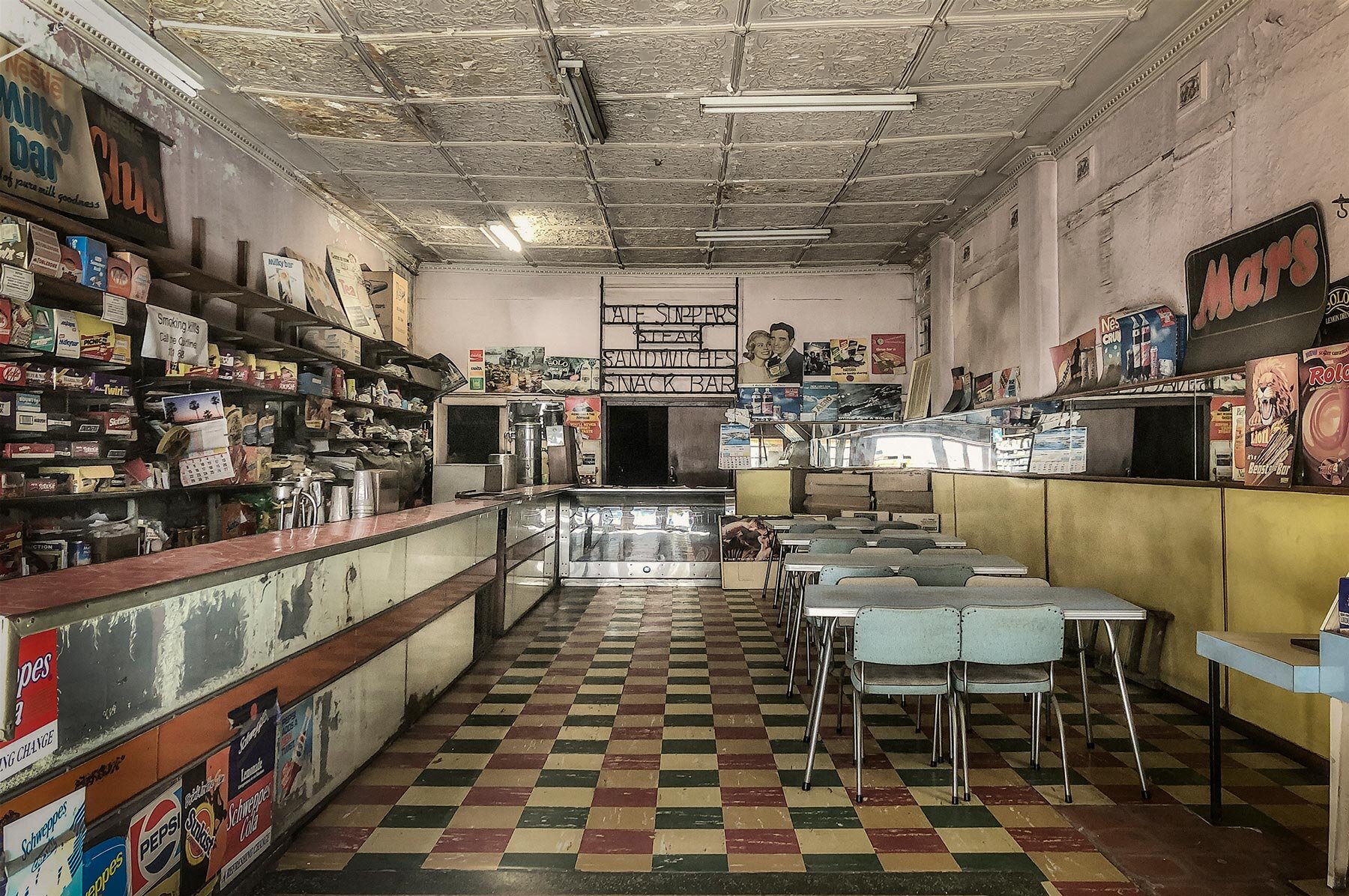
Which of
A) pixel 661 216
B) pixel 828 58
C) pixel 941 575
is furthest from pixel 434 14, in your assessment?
pixel 941 575

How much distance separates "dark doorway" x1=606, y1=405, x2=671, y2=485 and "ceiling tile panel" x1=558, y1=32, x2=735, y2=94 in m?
5.66

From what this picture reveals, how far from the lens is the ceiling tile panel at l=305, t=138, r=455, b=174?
600 centimetres

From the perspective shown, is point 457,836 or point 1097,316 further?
point 1097,316

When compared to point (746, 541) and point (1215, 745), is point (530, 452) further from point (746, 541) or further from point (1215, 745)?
point (1215, 745)

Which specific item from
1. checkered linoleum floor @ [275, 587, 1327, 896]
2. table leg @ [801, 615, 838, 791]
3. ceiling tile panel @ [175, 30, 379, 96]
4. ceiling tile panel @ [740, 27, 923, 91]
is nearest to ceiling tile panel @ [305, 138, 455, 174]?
ceiling tile panel @ [175, 30, 379, 96]

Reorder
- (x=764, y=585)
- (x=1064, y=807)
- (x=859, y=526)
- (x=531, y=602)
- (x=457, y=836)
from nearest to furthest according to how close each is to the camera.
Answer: (x=457, y=836) → (x=1064, y=807) → (x=859, y=526) → (x=531, y=602) → (x=764, y=585)

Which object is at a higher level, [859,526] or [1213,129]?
[1213,129]

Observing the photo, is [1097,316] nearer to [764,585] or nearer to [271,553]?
[764,585]

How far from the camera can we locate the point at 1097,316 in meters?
5.52

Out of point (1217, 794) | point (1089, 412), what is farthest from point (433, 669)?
point (1089, 412)

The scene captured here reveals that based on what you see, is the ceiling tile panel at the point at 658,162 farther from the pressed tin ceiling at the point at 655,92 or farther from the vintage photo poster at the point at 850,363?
the vintage photo poster at the point at 850,363

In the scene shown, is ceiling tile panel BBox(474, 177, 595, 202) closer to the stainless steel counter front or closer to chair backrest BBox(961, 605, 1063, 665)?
the stainless steel counter front

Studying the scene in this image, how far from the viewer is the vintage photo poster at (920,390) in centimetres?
A: 904

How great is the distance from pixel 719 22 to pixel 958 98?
2.06m
